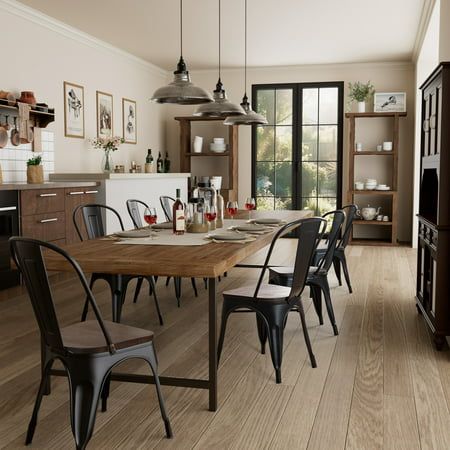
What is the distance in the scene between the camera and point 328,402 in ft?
9.48

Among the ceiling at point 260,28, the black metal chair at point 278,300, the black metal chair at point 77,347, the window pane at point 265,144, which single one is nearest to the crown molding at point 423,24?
the ceiling at point 260,28

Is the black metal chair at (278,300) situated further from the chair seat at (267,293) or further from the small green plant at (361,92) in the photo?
the small green plant at (361,92)

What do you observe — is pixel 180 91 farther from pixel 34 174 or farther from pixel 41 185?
pixel 34 174

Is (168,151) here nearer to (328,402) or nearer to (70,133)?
(70,133)

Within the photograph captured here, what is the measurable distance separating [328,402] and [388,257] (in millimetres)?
5053

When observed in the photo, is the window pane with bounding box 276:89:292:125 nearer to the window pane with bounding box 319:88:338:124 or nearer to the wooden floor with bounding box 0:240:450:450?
the window pane with bounding box 319:88:338:124

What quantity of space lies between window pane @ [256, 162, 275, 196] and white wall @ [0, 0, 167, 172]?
1745mm

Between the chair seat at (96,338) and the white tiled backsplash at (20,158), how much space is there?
3.77 m

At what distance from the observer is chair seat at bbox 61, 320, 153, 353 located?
231cm

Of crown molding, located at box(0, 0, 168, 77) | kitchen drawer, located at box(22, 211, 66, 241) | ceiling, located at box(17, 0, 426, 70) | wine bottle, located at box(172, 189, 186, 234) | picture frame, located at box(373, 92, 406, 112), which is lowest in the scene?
kitchen drawer, located at box(22, 211, 66, 241)

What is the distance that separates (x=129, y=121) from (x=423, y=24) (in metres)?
4.13

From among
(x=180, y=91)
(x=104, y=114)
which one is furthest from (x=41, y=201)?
(x=104, y=114)

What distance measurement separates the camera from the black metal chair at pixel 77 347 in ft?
7.27

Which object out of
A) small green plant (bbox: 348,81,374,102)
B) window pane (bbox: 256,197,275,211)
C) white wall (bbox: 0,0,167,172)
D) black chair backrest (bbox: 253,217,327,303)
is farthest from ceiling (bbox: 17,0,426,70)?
black chair backrest (bbox: 253,217,327,303)
